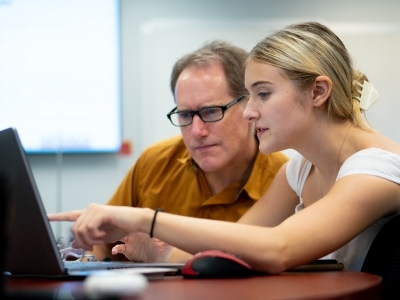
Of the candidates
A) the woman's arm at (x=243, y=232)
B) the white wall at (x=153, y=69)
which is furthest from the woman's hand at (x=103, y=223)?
the white wall at (x=153, y=69)

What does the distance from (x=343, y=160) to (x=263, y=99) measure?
253 millimetres

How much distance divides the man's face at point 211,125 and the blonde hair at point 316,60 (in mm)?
466

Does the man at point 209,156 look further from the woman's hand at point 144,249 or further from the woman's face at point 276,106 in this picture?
the woman's hand at point 144,249

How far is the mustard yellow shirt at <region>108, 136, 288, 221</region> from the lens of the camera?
2.02m

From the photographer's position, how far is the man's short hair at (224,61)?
79.4 inches

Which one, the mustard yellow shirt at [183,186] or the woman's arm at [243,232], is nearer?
the woman's arm at [243,232]

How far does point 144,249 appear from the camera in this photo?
4.25ft

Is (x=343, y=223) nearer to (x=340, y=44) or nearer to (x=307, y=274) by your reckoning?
(x=307, y=274)

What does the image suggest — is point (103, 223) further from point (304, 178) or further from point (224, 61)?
point (224, 61)

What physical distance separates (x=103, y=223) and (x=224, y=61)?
110 centimetres

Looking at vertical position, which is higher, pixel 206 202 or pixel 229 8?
pixel 229 8

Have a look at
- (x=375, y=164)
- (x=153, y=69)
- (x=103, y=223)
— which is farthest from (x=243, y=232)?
(x=153, y=69)

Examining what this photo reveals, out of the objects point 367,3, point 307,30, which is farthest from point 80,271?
point 367,3

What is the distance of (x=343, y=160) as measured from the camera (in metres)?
1.48
